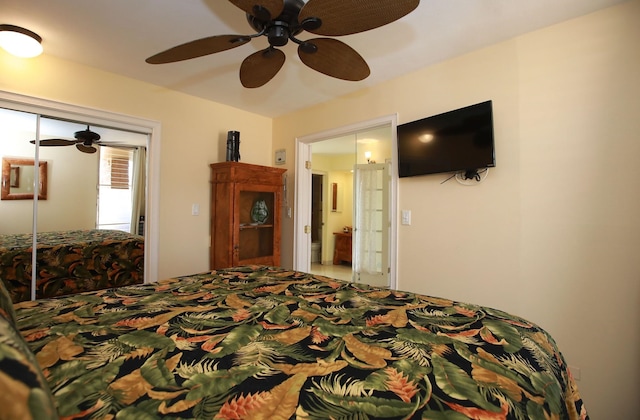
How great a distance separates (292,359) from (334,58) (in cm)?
141

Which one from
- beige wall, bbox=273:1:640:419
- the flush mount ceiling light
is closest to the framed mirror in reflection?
the flush mount ceiling light

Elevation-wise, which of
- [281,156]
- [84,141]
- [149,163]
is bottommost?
[149,163]

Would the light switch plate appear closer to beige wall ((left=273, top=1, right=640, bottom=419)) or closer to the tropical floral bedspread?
beige wall ((left=273, top=1, right=640, bottom=419))

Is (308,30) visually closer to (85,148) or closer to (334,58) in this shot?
(334,58)

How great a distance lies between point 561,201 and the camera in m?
1.79

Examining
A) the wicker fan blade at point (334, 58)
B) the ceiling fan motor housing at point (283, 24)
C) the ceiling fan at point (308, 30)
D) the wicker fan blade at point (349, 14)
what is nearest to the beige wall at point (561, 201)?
the wicker fan blade at point (334, 58)

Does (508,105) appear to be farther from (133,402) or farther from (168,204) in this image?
(168,204)

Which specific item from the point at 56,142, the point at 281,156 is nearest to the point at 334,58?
the point at 281,156

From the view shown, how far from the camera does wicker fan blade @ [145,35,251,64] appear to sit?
53.2 inches

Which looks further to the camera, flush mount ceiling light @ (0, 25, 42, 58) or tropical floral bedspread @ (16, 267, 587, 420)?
flush mount ceiling light @ (0, 25, 42, 58)

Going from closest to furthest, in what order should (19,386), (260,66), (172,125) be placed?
(19,386)
(260,66)
(172,125)

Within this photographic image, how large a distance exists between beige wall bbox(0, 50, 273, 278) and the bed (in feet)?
0.86

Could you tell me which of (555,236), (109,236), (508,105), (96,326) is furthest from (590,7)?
(109,236)

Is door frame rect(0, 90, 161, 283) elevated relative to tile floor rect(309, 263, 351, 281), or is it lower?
elevated
